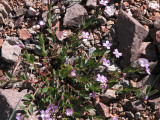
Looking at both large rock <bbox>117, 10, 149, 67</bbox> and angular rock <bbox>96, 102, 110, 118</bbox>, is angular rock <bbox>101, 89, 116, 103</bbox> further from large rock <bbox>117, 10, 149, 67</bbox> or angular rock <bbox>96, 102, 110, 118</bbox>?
large rock <bbox>117, 10, 149, 67</bbox>

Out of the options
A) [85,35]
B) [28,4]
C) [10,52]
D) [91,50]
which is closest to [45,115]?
[10,52]

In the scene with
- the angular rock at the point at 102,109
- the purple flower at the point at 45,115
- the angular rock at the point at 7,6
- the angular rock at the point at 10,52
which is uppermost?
the angular rock at the point at 7,6

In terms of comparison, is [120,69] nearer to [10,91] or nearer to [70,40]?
[70,40]

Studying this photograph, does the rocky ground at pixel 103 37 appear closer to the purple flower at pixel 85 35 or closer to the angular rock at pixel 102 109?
the angular rock at pixel 102 109

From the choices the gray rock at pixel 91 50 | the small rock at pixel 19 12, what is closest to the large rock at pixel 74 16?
the gray rock at pixel 91 50

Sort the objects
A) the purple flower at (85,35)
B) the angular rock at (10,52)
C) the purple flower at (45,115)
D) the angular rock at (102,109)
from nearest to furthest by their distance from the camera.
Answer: the purple flower at (45,115) → the angular rock at (102,109) → the angular rock at (10,52) → the purple flower at (85,35)

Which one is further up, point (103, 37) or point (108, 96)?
point (103, 37)

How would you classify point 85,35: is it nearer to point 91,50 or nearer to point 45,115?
→ point 91,50
